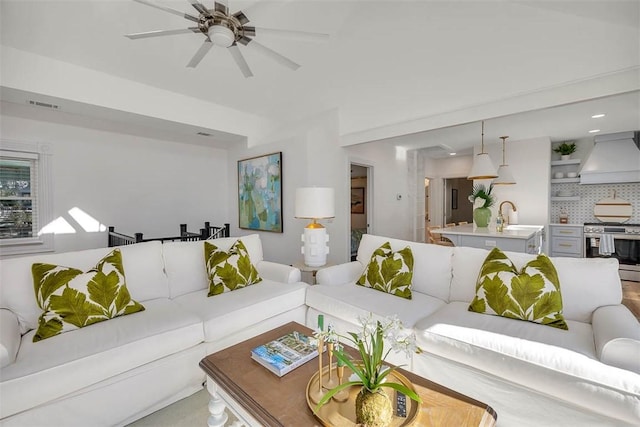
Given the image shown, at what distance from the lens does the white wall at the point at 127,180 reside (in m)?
3.77

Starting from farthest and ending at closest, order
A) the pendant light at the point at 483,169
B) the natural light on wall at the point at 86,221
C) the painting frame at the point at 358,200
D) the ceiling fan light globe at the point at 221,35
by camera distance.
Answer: the painting frame at the point at 358,200
the natural light on wall at the point at 86,221
the pendant light at the point at 483,169
the ceiling fan light globe at the point at 221,35

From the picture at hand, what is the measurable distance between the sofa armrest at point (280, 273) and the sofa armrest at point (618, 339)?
203 cm

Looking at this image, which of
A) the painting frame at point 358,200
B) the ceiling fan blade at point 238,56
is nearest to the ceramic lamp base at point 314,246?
the ceiling fan blade at point 238,56

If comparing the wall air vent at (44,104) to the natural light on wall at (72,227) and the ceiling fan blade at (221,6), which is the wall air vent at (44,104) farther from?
the ceiling fan blade at (221,6)

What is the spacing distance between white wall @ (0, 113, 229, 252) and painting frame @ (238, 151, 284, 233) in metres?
0.68

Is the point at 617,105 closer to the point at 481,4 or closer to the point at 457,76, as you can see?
the point at 457,76

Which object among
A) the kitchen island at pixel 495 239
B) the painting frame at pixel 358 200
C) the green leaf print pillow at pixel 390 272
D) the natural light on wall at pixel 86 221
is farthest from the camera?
the painting frame at pixel 358 200

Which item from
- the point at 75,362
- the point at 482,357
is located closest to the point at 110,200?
the point at 75,362

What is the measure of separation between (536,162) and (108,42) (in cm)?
636

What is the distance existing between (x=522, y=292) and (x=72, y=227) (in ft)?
17.1

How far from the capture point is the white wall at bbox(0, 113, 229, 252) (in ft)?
12.4

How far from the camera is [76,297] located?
5.67 feet

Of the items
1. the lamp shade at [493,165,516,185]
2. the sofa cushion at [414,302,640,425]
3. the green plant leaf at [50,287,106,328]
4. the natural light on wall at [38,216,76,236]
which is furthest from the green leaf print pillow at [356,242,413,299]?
the natural light on wall at [38,216,76,236]

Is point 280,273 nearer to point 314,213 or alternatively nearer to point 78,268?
point 314,213
